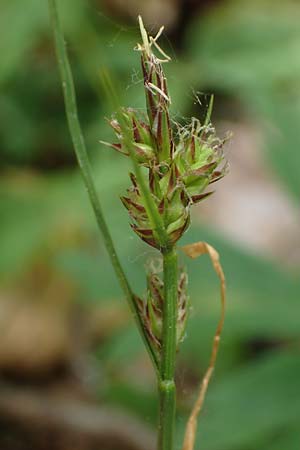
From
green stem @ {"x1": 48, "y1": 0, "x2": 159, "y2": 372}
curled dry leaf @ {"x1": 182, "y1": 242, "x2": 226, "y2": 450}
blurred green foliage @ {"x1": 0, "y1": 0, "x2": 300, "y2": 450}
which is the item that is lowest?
blurred green foliage @ {"x1": 0, "y1": 0, "x2": 300, "y2": 450}

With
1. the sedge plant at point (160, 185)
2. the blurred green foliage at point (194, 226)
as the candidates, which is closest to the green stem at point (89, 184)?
the sedge plant at point (160, 185)

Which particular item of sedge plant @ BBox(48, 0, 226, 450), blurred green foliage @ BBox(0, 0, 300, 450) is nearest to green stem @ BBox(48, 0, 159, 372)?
sedge plant @ BBox(48, 0, 226, 450)

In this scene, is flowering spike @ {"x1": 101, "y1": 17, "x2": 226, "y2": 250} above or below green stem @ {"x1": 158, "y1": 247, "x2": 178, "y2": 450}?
above

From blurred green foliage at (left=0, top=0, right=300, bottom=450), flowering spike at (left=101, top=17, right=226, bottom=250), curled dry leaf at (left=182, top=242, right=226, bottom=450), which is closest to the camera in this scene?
flowering spike at (left=101, top=17, right=226, bottom=250)

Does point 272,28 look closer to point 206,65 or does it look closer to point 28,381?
point 206,65

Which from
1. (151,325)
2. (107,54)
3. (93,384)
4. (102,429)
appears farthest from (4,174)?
(151,325)

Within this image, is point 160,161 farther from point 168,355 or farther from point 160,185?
point 168,355

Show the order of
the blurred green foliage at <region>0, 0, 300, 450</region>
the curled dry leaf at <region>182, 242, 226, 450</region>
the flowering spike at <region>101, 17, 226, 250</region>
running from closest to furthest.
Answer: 1. the flowering spike at <region>101, 17, 226, 250</region>
2. the curled dry leaf at <region>182, 242, 226, 450</region>
3. the blurred green foliage at <region>0, 0, 300, 450</region>

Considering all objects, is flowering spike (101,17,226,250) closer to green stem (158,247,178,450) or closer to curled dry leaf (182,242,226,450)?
green stem (158,247,178,450)

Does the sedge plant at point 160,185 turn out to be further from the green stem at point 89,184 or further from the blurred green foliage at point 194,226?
the blurred green foliage at point 194,226
